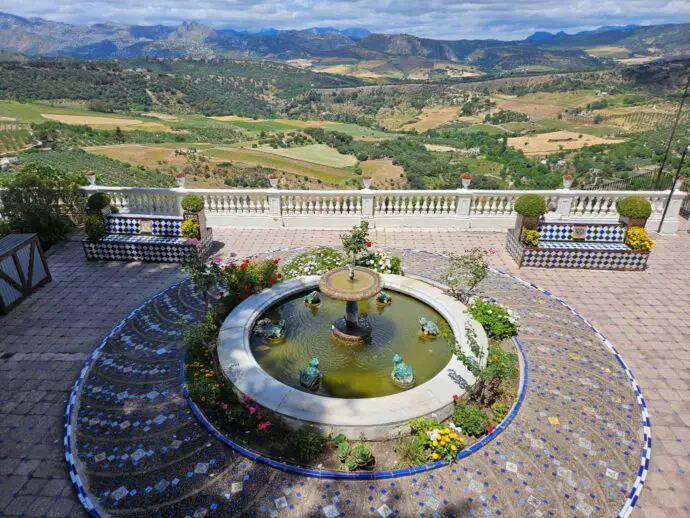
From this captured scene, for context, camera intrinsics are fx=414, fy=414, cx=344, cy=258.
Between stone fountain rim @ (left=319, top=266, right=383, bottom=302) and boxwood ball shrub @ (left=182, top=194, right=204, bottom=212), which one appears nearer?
stone fountain rim @ (left=319, top=266, right=383, bottom=302)

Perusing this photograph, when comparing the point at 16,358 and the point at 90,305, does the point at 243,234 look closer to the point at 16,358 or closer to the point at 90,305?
the point at 90,305

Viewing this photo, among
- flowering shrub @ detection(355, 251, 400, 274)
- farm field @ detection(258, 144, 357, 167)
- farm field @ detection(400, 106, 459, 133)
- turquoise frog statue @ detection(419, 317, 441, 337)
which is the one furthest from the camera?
farm field @ detection(400, 106, 459, 133)

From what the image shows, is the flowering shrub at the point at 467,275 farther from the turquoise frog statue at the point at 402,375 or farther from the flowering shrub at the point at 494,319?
the turquoise frog statue at the point at 402,375

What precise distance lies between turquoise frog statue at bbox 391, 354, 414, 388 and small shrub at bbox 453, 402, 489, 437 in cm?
100

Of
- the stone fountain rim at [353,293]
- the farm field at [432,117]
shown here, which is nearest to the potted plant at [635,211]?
the stone fountain rim at [353,293]

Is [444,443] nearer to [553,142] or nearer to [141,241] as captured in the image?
[141,241]

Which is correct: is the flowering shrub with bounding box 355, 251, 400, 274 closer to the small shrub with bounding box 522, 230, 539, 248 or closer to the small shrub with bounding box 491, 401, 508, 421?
the small shrub with bounding box 522, 230, 539, 248

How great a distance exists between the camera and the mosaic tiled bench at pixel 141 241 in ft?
39.3

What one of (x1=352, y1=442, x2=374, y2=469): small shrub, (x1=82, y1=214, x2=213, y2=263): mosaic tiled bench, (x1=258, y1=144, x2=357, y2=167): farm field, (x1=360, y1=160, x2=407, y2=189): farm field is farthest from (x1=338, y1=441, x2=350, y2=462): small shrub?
(x1=258, y1=144, x2=357, y2=167): farm field

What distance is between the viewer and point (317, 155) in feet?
288

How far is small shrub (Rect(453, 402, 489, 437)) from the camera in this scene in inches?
245

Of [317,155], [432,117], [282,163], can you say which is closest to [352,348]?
[282,163]

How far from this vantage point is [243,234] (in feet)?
47.6

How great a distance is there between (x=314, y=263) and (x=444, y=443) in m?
6.24
